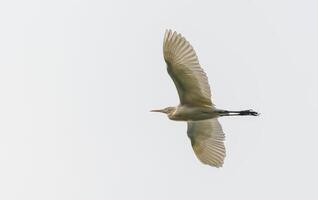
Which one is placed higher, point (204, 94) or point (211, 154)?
point (204, 94)

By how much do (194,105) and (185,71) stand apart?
1.11 metres

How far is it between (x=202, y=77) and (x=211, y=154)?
2183mm

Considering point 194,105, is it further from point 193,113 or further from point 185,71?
point 185,71

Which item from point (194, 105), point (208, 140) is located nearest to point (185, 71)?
point (194, 105)

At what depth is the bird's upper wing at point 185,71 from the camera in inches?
758

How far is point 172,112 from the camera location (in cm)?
2084

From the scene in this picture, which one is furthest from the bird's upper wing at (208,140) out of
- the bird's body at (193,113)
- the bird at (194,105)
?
the bird's body at (193,113)

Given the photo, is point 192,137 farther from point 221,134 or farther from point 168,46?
point 168,46

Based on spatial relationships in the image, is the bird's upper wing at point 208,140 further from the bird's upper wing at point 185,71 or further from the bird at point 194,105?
the bird's upper wing at point 185,71

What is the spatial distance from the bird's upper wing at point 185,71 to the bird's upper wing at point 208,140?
111cm

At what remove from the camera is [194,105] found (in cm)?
2044

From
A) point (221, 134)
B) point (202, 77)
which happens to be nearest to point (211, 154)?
point (221, 134)

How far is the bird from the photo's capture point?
1936 centimetres

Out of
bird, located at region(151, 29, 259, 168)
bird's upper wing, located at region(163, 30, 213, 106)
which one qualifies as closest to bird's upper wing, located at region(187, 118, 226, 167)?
bird, located at region(151, 29, 259, 168)
